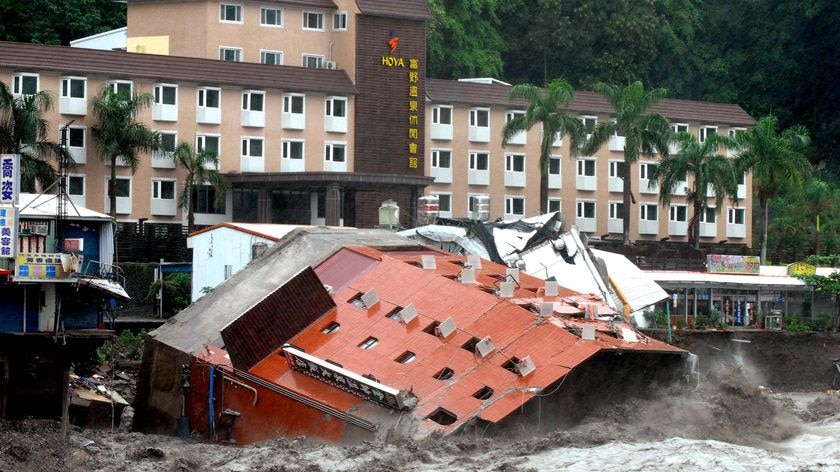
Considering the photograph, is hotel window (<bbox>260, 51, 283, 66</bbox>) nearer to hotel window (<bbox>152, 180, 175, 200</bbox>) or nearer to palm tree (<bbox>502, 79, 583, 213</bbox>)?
hotel window (<bbox>152, 180, 175, 200</bbox>)

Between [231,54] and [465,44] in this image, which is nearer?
[231,54]

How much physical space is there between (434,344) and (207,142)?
38.1m

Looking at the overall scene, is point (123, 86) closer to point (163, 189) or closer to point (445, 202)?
point (163, 189)

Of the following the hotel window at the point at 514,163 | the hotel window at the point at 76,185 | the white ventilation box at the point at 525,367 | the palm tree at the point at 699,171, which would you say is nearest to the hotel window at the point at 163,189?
the hotel window at the point at 76,185

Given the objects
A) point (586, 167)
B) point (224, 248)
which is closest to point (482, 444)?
point (224, 248)

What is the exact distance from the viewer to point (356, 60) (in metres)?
77.9

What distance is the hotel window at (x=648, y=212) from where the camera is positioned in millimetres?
87438

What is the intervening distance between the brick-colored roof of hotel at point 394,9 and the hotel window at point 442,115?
5911 millimetres

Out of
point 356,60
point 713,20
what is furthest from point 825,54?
point 356,60

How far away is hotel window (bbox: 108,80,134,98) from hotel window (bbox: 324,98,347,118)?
30.8 feet

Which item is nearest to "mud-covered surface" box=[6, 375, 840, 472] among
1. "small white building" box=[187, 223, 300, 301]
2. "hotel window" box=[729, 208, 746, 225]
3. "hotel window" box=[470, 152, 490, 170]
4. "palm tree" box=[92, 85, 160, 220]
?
"small white building" box=[187, 223, 300, 301]

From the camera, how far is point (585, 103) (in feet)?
283

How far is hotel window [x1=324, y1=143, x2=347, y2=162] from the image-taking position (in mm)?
77938

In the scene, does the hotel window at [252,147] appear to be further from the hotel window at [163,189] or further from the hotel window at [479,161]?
the hotel window at [479,161]
